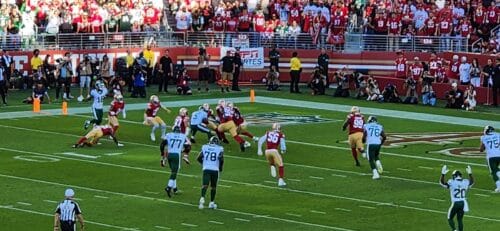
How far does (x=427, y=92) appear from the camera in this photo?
50.3 meters

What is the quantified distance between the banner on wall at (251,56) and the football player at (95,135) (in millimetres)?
17699

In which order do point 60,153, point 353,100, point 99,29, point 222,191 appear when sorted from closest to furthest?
point 222,191
point 60,153
point 353,100
point 99,29

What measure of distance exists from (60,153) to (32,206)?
7.64 m

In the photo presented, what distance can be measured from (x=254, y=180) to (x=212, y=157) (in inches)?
166

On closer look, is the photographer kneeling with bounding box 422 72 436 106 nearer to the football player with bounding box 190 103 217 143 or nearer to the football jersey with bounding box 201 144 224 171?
the football player with bounding box 190 103 217 143

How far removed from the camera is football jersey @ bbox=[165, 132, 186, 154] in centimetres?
3097

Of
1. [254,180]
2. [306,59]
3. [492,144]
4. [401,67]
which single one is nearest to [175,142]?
[254,180]

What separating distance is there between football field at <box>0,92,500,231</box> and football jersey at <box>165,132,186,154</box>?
Answer: 3.35ft

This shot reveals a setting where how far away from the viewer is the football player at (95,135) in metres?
37.9

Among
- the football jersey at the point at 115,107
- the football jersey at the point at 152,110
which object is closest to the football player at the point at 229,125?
the football jersey at the point at 152,110

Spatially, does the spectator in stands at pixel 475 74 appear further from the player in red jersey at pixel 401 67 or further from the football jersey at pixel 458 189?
the football jersey at pixel 458 189

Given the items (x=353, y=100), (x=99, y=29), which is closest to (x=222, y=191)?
(x=353, y=100)

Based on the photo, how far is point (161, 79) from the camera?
52.9m

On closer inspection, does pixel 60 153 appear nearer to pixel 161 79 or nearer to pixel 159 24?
pixel 161 79
